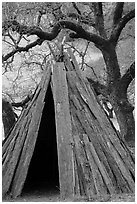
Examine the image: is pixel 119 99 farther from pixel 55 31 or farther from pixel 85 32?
pixel 55 31

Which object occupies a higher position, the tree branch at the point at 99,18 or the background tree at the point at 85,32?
the tree branch at the point at 99,18

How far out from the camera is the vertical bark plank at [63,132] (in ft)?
19.6

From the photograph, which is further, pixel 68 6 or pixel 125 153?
pixel 68 6

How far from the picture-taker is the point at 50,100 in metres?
8.57

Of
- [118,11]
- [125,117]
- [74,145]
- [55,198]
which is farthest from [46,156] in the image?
[118,11]

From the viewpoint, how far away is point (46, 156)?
381 inches

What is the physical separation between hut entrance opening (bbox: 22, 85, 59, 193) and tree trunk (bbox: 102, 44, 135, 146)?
3872mm

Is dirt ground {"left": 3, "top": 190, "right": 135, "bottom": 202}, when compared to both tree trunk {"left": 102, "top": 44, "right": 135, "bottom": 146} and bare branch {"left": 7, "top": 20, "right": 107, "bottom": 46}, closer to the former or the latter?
bare branch {"left": 7, "top": 20, "right": 107, "bottom": 46}

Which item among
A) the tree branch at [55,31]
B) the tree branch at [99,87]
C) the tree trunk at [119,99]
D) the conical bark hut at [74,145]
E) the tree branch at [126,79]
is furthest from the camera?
the tree branch at [99,87]

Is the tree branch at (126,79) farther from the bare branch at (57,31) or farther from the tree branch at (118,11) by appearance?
the tree branch at (118,11)

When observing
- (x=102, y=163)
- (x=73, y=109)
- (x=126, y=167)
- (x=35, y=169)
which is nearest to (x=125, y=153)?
(x=126, y=167)

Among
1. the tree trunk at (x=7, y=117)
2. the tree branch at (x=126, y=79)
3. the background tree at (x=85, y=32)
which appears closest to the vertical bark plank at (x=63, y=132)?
the tree trunk at (x=7, y=117)

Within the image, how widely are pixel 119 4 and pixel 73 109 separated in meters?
6.79

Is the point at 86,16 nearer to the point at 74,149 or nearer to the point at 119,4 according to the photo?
the point at 119,4
